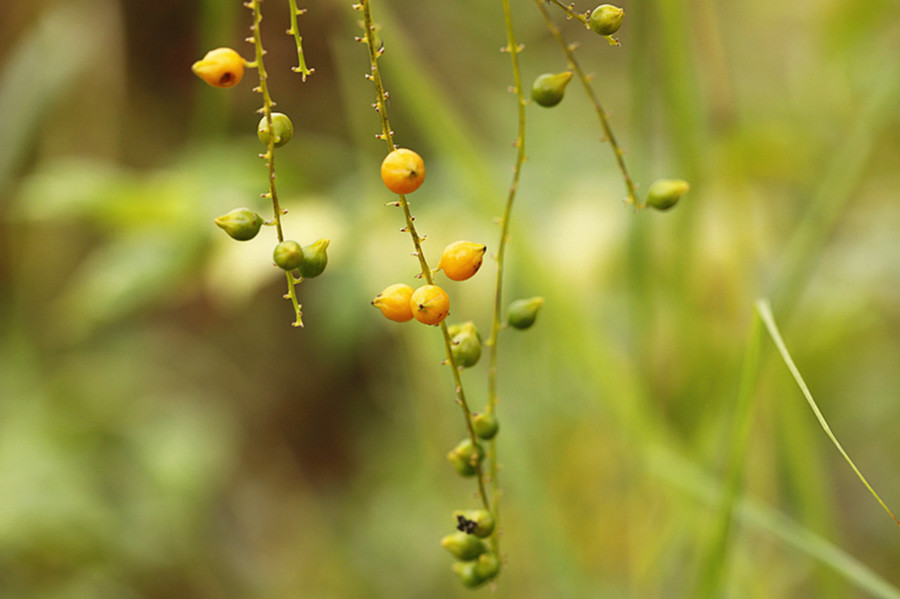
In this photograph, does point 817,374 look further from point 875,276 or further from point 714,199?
point 714,199

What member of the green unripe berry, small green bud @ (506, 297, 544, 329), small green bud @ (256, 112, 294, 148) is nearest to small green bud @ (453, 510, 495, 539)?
the green unripe berry

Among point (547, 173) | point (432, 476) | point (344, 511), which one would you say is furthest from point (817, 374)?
point (344, 511)

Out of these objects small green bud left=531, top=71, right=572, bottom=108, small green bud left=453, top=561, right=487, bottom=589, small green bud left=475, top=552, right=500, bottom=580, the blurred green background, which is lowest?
the blurred green background

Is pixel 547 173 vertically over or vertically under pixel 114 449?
over

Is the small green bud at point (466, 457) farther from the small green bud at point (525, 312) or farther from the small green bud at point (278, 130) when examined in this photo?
the small green bud at point (278, 130)

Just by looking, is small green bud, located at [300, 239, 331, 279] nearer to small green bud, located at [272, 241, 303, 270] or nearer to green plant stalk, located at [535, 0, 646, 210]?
small green bud, located at [272, 241, 303, 270]

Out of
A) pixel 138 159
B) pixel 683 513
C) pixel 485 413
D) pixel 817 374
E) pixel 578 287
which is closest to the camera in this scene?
pixel 485 413

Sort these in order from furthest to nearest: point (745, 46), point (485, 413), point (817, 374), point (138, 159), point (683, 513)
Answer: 1. point (745, 46)
2. point (138, 159)
3. point (817, 374)
4. point (683, 513)
5. point (485, 413)
